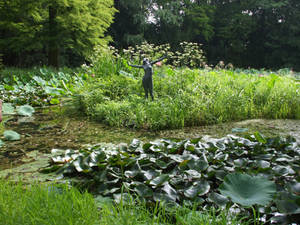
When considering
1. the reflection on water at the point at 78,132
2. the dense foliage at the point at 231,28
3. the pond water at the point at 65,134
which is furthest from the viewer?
the dense foliage at the point at 231,28

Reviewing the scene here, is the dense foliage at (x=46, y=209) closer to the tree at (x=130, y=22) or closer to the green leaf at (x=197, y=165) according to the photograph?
the green leaf at (x=197, y=165)

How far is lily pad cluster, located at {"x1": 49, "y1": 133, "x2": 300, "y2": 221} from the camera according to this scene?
1264mm

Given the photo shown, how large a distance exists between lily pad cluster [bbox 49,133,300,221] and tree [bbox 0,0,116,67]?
8019 mm

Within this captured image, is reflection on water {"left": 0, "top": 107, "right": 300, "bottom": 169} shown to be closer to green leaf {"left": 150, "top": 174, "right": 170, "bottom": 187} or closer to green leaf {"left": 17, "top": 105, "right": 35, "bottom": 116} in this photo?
green leaf {"left": 17, "top": 105, "right": 35, "bottom": 116}

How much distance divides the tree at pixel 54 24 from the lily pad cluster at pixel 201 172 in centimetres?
802

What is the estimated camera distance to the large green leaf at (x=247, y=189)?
1185 mm

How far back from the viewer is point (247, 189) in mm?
1273

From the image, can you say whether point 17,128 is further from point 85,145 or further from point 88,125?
point 85,145

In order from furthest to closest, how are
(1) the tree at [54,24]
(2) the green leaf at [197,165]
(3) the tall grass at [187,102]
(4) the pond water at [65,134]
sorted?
(1) the tree at [54,24], (3) the tall grass at [187,102], (4) the pond water at [65,134], (2) the green leaf at [197,165]

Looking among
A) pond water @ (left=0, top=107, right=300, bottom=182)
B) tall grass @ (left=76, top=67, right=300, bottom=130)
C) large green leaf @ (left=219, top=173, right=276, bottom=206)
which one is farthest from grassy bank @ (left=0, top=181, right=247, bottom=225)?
tall grass @ (left=76, top=67, right=300, bottom=130)

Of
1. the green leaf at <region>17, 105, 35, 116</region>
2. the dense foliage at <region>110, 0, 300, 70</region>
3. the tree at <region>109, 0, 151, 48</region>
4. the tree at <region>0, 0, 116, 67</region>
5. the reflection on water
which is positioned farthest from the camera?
the dense foliage at <region>110, 0, 300, 70</region>

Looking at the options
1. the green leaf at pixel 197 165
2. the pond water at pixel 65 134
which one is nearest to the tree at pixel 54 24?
the pond water at pixel 65 134

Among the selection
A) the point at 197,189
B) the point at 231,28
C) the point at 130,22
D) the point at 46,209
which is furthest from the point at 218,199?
the point at 231,28

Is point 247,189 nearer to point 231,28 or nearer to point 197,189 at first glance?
point 197,189
